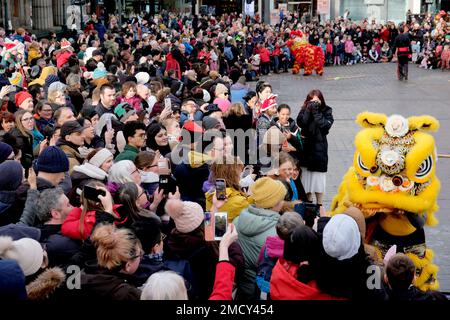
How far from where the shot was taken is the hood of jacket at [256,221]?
5.44m

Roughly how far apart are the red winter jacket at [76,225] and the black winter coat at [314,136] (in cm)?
418

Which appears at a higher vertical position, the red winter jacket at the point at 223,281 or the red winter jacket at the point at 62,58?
the red winter jacket at the point at 62,58

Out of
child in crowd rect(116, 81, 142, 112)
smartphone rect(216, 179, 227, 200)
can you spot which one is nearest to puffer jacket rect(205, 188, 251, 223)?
smartphone rect(216, 179, 227, 200)

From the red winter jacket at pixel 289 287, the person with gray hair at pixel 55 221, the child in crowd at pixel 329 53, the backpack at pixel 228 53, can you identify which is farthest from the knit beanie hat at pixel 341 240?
the child in crowd at pixel 329 53

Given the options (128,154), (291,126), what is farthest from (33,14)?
(128,154)

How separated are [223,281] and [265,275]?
20.3 inches

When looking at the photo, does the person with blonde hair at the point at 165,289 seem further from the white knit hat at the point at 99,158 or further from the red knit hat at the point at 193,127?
the red knit hat at the point at 193,127

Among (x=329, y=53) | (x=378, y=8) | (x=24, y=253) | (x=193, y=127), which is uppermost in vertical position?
(x=378, y=8)

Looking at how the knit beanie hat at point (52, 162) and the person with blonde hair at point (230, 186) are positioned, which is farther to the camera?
the knit beanie hat at point (52, 162)

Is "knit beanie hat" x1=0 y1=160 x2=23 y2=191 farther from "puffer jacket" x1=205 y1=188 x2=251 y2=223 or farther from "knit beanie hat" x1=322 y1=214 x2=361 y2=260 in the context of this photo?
"knit beanie hat" x1=322 y1=214 x2=361 y2=260

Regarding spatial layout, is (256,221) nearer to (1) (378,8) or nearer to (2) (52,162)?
(2) (52,162)

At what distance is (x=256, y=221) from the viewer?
215 inches
